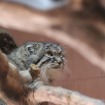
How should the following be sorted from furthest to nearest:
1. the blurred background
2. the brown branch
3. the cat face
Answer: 1. the cat face
2. the brown branch
3. the blurred background

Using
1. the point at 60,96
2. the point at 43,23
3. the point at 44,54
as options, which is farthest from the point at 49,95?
the point at 43,23

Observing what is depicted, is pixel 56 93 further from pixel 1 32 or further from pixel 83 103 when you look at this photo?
pixel 1 32

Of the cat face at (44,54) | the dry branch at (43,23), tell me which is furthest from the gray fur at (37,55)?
the dry branch at (43,23)

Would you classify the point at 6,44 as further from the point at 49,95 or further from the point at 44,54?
the point at 49,95

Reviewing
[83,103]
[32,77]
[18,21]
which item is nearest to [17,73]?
[32,77]

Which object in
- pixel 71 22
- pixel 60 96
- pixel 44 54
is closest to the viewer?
pixel 71 22

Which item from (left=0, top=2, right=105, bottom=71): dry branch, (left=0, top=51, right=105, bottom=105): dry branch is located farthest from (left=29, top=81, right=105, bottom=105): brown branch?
(left=0, top=2, right=105, bottom=71): dry branch

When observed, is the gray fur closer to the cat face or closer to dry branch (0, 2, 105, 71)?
the cat face

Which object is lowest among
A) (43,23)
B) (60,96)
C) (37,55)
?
(43,23)
